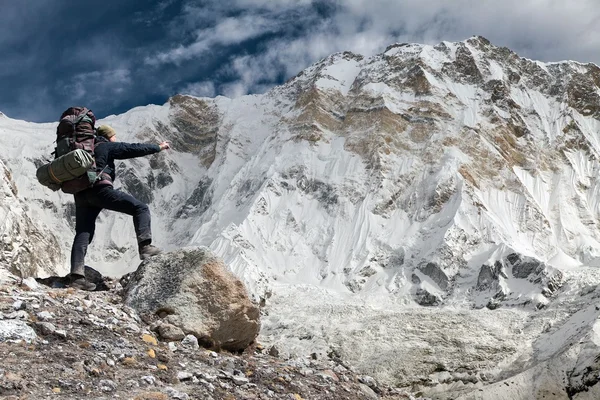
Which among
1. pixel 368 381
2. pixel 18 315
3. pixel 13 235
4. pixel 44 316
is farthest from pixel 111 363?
pixel 13 235

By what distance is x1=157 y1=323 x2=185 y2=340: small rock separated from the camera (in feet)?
29.9

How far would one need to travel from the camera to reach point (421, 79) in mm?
85062

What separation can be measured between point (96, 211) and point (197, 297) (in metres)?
2.60

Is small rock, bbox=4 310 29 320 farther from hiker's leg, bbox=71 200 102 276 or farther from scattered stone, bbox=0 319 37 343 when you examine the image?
hiker's leg, bbox=71 200 102 276

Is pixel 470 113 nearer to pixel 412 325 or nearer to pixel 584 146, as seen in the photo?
pixel 584 146

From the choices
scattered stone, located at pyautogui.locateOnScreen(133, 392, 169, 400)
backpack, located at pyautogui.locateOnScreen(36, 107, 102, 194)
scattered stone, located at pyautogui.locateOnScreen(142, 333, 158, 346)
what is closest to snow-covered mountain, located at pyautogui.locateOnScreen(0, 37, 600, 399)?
scattered stone, located at pyautogui.locateOnScreen(142, 333, 158, 346)

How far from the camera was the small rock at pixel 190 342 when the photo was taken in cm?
916

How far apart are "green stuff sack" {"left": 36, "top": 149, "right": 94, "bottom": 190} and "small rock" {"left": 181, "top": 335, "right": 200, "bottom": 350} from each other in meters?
3.22

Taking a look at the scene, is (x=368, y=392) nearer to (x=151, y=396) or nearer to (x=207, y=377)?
(x=207, y=377)

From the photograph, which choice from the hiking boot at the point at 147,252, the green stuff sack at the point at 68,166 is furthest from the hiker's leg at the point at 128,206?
the green stuff sack at the point at 68,166

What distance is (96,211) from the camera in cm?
1084

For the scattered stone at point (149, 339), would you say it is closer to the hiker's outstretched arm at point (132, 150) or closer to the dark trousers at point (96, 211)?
the dark trousers at point (96, 211)

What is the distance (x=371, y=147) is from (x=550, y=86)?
3447 centimetres

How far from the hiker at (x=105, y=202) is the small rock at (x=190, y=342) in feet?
6.73
